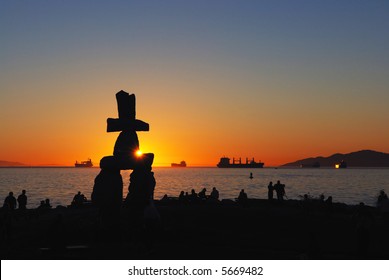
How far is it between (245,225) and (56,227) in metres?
10.6

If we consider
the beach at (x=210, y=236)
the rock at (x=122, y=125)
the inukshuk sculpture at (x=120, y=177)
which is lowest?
the beach at (x=210, y=236)

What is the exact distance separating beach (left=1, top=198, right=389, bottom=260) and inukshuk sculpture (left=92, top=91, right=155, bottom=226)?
724 mm

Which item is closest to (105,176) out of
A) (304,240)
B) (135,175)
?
(135,175)

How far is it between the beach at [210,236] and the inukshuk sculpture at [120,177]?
0.72 m

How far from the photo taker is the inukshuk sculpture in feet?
70.5

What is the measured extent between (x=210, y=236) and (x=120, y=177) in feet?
16.0

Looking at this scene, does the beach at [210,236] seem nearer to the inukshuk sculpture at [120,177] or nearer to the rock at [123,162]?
the inukshuk sculpture at [120,177]

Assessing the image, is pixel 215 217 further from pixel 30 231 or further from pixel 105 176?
pixel 30 231

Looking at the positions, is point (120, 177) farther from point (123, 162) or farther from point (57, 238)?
point (57, 238)

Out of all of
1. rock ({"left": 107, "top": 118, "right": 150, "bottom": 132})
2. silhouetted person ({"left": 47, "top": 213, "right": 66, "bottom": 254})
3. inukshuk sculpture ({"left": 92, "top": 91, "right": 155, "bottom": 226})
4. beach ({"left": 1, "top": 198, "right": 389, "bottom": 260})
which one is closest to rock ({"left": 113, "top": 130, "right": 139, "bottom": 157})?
inukshuk sculpture ({"left": 92, "top": 91, "right": 155, "bottom": 226})

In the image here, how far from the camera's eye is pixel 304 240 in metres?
21.9

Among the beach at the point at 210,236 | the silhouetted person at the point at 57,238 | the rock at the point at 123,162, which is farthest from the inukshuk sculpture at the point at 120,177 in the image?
the silhouetted person at the point at 57,238

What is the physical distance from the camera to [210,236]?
A: 864 inches

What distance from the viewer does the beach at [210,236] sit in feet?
59.0
